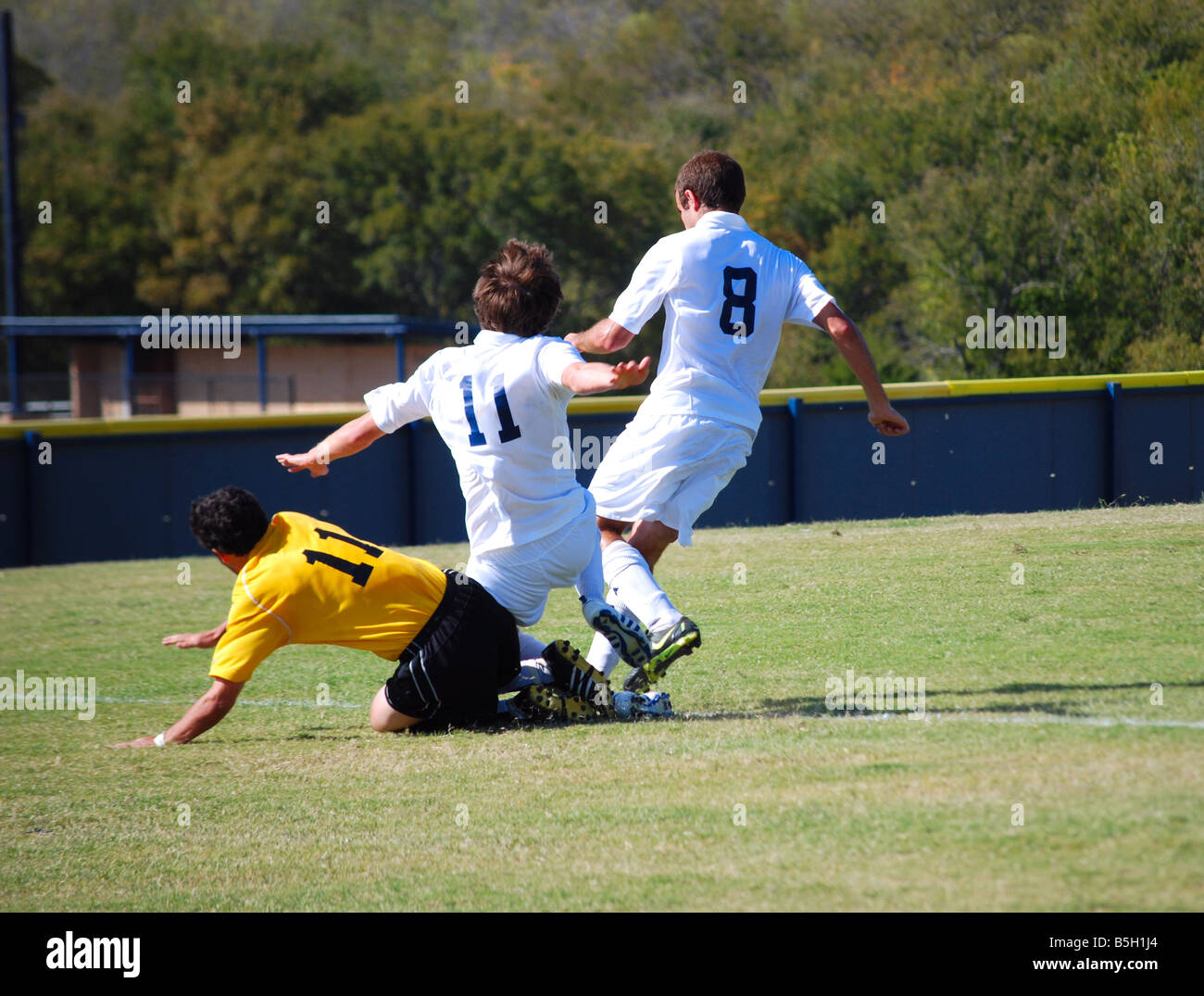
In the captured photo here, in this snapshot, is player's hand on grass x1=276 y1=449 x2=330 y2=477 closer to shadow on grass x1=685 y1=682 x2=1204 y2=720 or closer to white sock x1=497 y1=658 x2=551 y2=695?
white sock x1=497 y1=658 x2=551 y2=695

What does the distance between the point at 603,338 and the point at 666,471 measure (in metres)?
0.68

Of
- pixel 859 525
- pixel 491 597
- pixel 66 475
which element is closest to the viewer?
pixel 491 597

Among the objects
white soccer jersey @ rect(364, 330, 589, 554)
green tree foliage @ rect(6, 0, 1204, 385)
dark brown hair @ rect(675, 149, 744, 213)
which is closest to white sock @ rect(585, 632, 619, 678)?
white soccer jersey @ rect(364, 330, 589, 554)

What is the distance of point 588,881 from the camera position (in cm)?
393

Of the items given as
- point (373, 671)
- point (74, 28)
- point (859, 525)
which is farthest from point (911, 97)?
point (74, 28)

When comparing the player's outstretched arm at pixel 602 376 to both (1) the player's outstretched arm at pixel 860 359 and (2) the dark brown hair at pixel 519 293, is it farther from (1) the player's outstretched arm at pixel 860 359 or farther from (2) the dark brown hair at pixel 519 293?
(1) the player's outstretched arm at pixel 860 359

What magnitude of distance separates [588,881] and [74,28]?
96.8 meters

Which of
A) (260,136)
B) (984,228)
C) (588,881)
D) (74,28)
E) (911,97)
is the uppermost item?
(74,28)

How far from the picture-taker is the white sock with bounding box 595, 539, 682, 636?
547cm

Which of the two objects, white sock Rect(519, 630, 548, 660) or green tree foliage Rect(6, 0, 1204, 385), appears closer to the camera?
white sock Rect(519, 630, 548, 660)

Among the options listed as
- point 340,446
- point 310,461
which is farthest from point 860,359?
point 310,461

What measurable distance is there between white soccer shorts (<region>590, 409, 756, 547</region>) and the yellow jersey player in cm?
74

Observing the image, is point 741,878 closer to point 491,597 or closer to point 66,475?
point 491,597

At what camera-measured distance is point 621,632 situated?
17.6 feet
